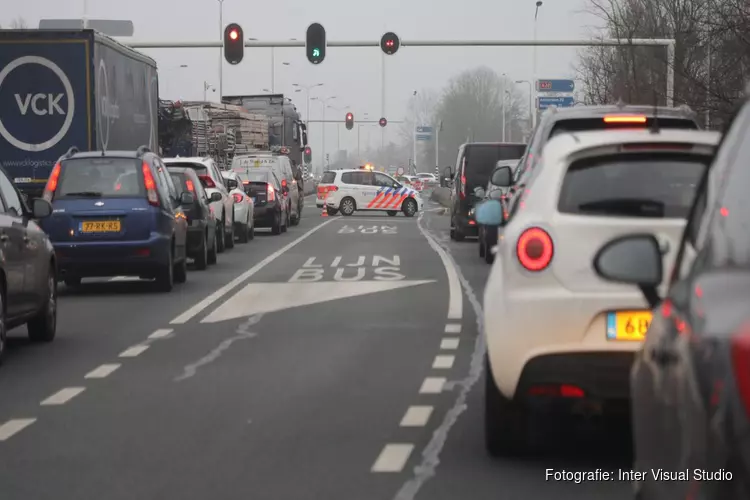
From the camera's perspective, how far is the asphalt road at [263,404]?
23.2 ft

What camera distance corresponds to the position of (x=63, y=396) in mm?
10102

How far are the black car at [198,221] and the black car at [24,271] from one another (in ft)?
30.6

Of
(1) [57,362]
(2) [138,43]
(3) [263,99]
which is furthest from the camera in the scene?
(3) [263,99]

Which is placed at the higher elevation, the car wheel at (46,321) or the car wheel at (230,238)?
the car wheel at (46,321)

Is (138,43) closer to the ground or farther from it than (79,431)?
farther from it

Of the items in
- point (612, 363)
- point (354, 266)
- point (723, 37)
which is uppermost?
point (723, 37)

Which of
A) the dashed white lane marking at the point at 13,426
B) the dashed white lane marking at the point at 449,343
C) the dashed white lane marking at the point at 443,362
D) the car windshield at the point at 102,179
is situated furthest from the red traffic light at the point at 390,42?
the dashed white lane marking at the point at 13,426

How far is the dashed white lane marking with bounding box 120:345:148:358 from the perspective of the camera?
12379 mm

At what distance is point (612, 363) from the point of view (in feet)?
22.9

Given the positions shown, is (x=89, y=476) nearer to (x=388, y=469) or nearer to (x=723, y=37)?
(x=388, y=469)

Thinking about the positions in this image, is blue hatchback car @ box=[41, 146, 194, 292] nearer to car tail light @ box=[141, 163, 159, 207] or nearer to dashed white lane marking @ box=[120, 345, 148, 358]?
car tail light @ box=[141, 163, 159, 207]

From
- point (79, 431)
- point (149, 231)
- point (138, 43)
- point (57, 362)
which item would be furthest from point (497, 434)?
point (138, 43)

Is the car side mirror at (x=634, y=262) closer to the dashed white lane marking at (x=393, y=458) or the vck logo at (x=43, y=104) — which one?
the dashed white lane marking at (x=393, y=458)

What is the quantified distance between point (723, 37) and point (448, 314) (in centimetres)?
1169
